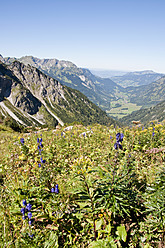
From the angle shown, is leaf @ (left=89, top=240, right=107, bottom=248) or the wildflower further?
the wildflower

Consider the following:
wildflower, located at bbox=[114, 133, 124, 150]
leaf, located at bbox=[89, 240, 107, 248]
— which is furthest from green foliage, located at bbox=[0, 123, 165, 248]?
wildflower, located at bbox=[114, 133, 124, 150]

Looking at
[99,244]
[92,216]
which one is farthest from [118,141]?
[99,244]

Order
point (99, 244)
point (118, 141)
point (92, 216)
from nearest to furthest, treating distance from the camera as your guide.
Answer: point (99, 244)
point (92, 216)
point (118, 141)

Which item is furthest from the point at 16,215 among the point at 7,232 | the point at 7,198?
the point at 7,198

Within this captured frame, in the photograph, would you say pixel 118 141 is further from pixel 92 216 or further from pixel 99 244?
pixel 99 244

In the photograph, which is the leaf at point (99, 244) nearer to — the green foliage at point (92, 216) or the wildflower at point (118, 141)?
the green foliage at point (92, 216)

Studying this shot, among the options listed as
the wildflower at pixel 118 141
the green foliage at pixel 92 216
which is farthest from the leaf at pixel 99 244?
the wildflower at pixel 118 141

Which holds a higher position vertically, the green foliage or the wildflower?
the wildflower

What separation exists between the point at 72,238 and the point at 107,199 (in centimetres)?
119

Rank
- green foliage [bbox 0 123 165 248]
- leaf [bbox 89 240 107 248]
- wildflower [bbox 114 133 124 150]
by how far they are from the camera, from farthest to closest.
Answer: wildflower [bbox 114 133 124 150]
green foliage [bbox 0 123 165 248]
leaf [bbox 89 240 107 248]

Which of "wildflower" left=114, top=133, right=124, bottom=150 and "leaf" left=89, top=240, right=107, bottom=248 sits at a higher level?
"wildflower" left=114, top=133, right=124, bottom=150

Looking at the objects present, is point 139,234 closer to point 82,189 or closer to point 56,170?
point 82,189

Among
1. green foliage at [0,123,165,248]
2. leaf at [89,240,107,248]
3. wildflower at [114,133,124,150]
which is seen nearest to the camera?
leaf at [89,240,107,248]

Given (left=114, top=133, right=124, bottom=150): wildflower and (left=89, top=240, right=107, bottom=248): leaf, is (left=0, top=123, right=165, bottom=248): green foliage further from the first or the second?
(left=114, top=133, right=124, bottom=150): wildflower
